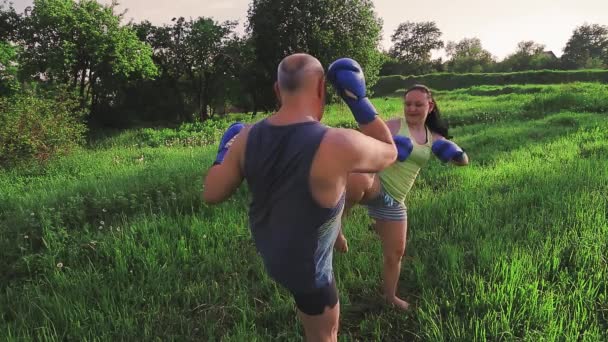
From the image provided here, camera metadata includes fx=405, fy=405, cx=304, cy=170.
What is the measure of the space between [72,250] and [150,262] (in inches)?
33.7

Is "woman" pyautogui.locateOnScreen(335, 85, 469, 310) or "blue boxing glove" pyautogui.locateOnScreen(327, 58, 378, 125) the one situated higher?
"blue boxing glove" pyautogui.locateOnScreen(327, 58, 378, 125)

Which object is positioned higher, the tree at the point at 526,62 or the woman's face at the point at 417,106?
the tree at the point at 526,62

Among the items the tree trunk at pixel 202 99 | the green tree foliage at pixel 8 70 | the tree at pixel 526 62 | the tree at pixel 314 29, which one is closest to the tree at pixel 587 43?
the tree at pixel 526 62

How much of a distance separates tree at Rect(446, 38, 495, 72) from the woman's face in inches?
2008

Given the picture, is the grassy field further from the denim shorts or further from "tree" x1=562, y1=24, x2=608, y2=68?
"tree" x1=562, y1=24, x2=608, y2=68

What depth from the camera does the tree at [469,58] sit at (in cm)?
5156

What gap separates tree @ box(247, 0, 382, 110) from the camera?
22594 mm

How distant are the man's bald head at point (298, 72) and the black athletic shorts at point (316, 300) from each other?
0.90 metres

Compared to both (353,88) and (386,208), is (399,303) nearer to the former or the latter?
(386,208)

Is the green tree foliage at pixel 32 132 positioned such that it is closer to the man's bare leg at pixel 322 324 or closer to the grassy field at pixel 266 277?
the grassy field at pixel 266 277

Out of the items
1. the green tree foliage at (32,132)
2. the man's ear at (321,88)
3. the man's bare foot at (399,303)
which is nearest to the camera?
the man's ear at (321,88)

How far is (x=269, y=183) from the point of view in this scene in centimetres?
170

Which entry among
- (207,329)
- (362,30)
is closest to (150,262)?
(207,329)

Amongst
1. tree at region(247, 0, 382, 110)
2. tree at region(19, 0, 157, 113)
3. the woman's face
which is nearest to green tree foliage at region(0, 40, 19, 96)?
tree at region(19, 0, 157, 113)
